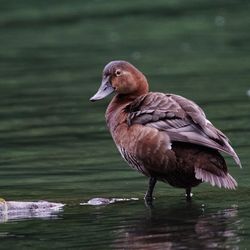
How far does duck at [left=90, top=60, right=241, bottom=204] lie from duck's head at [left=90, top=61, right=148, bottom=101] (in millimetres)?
308

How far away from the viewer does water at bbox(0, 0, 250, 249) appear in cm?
884

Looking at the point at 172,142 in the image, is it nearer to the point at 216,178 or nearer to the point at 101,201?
the point at 216,178

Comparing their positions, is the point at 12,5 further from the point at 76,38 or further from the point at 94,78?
the point at 94,78

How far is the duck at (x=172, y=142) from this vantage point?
9438 mm

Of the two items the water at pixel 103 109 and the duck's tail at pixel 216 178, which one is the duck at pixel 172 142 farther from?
the water at pixel 103 109

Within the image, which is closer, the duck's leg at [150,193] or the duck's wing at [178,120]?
the duck's wing at [178,120]

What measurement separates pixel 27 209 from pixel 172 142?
1288 millimetres

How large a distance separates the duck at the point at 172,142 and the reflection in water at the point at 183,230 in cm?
30

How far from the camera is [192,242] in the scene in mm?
8219

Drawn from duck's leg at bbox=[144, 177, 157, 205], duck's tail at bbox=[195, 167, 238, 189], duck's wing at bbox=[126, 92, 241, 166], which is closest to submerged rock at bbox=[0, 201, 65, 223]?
duck's leg at bbox=[144, 177, 157, 205]

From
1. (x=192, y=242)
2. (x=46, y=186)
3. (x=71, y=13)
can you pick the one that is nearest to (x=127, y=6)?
(x=71, y=13)

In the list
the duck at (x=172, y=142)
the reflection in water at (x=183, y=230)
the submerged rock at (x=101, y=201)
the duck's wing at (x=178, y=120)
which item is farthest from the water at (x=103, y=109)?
the duck's wing at (x=178, y=120)

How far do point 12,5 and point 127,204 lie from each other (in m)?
21.2

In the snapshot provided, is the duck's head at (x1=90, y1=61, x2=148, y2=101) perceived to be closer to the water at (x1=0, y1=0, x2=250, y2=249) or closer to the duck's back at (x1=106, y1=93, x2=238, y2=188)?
the duck's back at (x1=106, y1=93, x2=238, y2=188)
